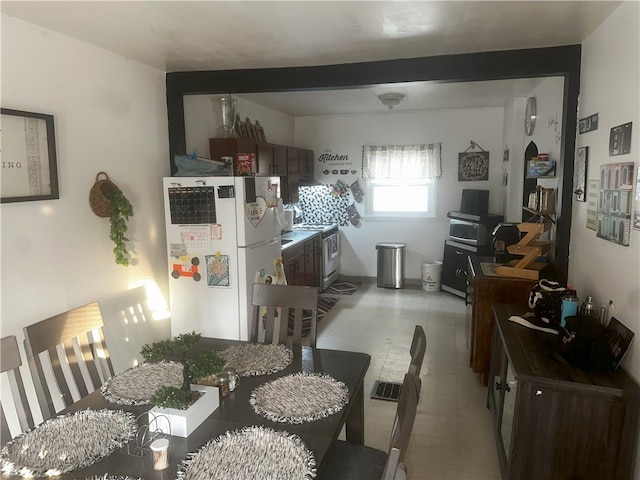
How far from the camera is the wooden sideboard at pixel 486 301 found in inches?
118

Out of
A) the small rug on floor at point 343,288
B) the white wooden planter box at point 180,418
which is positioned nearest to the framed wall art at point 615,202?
the white wooden planter box at point 180,418

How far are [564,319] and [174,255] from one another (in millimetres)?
2586

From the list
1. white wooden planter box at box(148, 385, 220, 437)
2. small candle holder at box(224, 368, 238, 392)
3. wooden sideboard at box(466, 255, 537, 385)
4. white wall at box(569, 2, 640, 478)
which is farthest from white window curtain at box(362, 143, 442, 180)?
white wooden planter box at box(148, 385, 220, 437)

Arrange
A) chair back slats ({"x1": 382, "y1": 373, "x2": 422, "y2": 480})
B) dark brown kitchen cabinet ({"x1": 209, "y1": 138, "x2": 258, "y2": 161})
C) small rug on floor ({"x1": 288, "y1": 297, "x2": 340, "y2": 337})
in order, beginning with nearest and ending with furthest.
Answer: chair back slats ({"x1": 382, "y1": 373, "x2": 422, "y2": 480}) → dark brown kitchen cabinet ({"x1": 209, "y1": 138, "x2": 258, "y2": 161}) → small rug on floor ({"x1": 288, "y1": 297, "x2": 340, "y2": 337})

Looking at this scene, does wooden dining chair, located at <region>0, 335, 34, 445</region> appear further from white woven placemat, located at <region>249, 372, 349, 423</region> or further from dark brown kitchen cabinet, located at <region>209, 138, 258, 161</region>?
dark brown kitchen cabinet, located at <region>209, 138, 258, 161</region>

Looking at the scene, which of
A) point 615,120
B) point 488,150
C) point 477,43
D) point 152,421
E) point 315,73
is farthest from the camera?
point 488,150

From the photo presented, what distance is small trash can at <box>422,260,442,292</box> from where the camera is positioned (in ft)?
19.4

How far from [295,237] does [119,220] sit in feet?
8.35

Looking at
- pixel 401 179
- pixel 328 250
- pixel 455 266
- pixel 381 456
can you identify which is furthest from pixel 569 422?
pixel 401 179

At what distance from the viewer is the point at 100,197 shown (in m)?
2.73

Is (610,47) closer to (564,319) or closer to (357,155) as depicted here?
(564,319)

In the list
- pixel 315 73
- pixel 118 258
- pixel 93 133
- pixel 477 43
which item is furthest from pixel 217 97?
pixel 477 43

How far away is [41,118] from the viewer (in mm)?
2350

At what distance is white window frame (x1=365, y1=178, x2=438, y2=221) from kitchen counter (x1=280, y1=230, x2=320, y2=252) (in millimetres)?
1078
